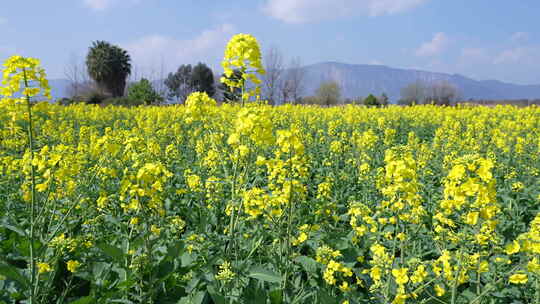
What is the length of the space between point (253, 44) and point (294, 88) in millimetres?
50722

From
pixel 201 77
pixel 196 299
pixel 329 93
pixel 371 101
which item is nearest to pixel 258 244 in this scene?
pixel 196 299

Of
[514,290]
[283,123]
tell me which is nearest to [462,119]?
[283,123]

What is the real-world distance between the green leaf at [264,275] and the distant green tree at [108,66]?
4955 cm

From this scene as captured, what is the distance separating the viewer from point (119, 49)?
156ft

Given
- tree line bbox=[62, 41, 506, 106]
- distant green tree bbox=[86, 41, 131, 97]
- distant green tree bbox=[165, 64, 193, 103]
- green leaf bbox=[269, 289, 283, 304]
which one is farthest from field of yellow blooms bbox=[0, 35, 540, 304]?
distant green tree bbox=[165, 64, 193, 103]

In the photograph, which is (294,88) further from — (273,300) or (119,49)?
(273,300)

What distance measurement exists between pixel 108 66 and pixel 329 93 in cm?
2880

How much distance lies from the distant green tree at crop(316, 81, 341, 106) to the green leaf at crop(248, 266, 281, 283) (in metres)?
41.8

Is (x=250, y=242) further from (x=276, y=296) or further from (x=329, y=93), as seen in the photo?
(x=329, y=93)

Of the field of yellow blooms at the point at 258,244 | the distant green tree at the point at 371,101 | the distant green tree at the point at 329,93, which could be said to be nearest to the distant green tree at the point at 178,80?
the distant green tree at the point at 329,93

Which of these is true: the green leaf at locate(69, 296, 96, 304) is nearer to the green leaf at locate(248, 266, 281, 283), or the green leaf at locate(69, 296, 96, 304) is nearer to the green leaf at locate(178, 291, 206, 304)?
the green leaf at locate(178, 291, 206, 304)

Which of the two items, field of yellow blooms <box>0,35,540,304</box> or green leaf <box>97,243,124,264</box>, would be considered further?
green leaf <box>97,243,124,264</box>

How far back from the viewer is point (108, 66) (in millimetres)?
46281

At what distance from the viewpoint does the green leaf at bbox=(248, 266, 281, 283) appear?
2.32 metres
